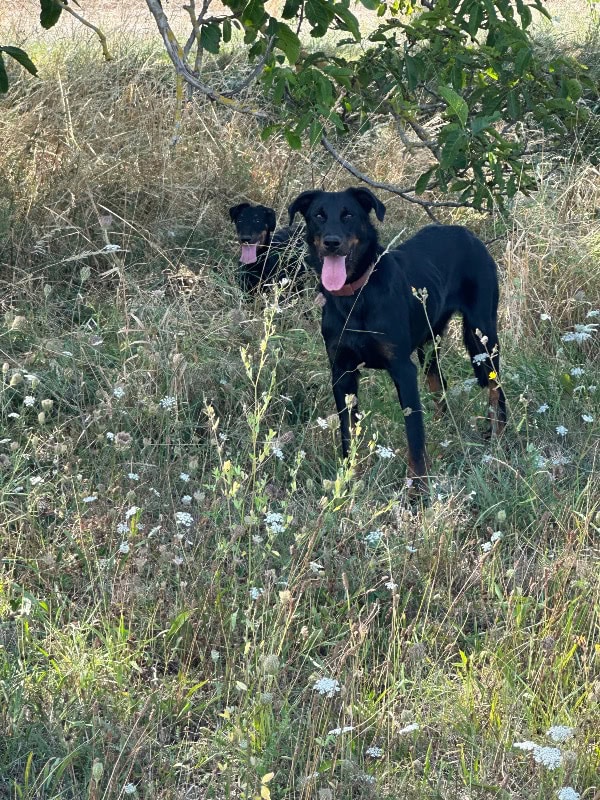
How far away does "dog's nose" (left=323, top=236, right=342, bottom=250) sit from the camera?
4.04m

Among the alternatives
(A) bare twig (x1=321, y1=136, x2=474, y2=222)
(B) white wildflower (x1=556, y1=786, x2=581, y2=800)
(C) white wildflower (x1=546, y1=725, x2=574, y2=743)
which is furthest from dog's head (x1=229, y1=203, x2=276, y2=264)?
(B) white wildflower (x1=556, y1=786, x2=581, y2=800)

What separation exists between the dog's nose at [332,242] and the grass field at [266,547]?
18.7 inches

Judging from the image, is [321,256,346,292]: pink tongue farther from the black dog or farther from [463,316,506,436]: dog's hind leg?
[463,316,506,436]: dog's hind leg

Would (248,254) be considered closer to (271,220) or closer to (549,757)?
(271,220)

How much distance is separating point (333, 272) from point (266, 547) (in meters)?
1.78

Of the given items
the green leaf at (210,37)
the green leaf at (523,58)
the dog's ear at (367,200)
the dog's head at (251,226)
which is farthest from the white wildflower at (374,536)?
the dog's head at (251,226)

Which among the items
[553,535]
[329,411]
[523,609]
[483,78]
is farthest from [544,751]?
[483,78]

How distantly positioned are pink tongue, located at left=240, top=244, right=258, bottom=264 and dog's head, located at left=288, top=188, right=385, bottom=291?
72.4 inches

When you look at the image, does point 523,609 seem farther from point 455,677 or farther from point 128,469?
point 128,469

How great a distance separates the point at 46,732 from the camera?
2.42 meters

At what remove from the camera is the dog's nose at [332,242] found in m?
4.04

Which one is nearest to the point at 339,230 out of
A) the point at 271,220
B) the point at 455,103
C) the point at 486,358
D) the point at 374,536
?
the point at 455,103

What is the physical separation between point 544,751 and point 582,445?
2.16 metres

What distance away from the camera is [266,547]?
101 inches
